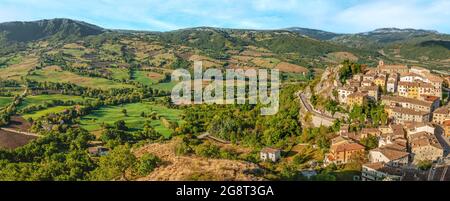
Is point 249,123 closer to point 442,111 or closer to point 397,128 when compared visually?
point 397,128

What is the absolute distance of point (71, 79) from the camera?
76688mm

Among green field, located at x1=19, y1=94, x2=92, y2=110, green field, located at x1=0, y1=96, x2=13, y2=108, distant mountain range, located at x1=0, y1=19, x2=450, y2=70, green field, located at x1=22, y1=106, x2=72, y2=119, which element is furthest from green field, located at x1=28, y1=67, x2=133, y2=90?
distant mountain range, located at x1=0, y1=19, x2=450, y2=70

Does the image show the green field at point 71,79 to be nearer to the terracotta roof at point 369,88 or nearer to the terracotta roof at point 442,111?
the terracotta roof at point 369,88

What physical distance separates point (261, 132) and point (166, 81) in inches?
1667

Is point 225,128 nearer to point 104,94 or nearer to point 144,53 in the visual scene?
point 104,94

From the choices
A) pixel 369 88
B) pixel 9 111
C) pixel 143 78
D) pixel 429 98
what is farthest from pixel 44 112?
pixel 429 98

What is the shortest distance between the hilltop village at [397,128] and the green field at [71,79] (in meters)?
44.5

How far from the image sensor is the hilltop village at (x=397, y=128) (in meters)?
25.6

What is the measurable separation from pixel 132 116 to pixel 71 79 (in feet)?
104

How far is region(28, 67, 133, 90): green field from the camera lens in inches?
2817

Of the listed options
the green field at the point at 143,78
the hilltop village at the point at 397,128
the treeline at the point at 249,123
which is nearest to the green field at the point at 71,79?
the green field at the point at 143,78

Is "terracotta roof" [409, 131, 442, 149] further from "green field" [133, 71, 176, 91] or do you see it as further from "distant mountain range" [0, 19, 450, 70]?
"distant mountain range" [0, 19, 450, 70]

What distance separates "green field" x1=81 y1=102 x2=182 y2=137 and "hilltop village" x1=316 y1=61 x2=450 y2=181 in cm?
1890
